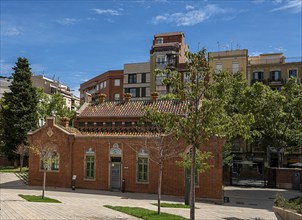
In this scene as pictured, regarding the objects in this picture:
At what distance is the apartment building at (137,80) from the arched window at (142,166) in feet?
126

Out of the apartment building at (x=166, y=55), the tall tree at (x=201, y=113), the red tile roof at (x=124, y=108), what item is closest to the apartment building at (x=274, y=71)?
the apartment building at (x=166, y=55)

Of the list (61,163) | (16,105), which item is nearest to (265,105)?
(61,163)

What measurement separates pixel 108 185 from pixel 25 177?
1034 cm

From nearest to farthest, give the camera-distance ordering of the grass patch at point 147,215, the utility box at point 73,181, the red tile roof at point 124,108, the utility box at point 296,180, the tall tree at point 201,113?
the tall tree at point 201,113 → the grass patch at point 147,215 → the utility box at point 73,181 → the red tile roof at point 124,108 → the utility box at point 296,180

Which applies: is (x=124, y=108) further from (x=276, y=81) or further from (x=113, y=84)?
(x=113, y=84)

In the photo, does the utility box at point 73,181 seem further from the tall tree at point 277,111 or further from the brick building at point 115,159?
the tall tree at point 277,111

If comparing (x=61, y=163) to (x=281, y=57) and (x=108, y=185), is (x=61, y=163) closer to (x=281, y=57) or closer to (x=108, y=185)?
(x=108, y=185)

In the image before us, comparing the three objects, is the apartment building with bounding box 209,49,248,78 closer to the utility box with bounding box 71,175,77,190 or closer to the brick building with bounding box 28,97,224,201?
the brick building with bounding box 28,97,224,201

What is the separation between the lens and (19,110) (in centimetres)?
4244

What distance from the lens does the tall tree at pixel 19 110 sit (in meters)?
41.9

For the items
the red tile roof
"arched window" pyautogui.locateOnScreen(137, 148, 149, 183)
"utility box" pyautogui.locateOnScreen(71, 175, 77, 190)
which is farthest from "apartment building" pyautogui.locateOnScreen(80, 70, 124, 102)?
"arched window" pyautogui.locateOnScreen(137, 148, 149, 183)

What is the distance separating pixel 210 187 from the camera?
85.6 ft

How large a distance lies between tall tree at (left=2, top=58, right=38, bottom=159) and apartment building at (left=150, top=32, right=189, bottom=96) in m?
25.6

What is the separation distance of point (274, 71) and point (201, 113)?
4961 centimetres
